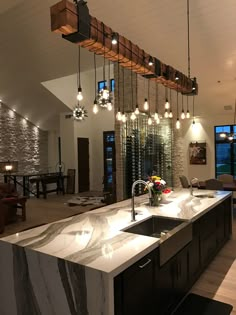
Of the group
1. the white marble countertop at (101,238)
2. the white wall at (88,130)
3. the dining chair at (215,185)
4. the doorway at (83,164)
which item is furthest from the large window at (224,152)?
the white marble countertop at (101,238)

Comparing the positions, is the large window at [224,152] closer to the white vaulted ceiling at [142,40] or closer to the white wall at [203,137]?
the white wall at [203,137]

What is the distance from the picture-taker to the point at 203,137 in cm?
991

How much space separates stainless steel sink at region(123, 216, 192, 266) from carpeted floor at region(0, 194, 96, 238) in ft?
10.9

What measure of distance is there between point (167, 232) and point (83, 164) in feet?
Result: 28.0

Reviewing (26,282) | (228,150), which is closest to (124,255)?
(26,282)

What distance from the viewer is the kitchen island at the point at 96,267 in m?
1.83

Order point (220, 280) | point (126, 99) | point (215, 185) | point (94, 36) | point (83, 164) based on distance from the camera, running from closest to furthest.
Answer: point (94, 36) < point (220, 280) < point (215, 185) < point (126, 99) < point (83, 164)

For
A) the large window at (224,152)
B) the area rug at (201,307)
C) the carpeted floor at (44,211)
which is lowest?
the area rug at (201,307)

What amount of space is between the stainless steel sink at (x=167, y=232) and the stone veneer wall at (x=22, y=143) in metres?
8.32

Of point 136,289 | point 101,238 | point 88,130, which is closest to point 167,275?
point 136,289

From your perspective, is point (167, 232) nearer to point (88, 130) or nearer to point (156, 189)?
point (156, 189)

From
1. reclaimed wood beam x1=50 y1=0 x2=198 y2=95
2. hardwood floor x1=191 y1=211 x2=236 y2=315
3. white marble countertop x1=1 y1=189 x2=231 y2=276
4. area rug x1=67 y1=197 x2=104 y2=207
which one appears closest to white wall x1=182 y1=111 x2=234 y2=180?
area rug x1=67 y1=197 x2=104 y2=207

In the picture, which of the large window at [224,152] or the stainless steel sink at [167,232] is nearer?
the stainless steel sink at [167,232]

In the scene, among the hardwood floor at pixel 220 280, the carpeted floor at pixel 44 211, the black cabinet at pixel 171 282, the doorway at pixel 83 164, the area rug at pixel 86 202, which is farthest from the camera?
the doorway at pixel 83 164
